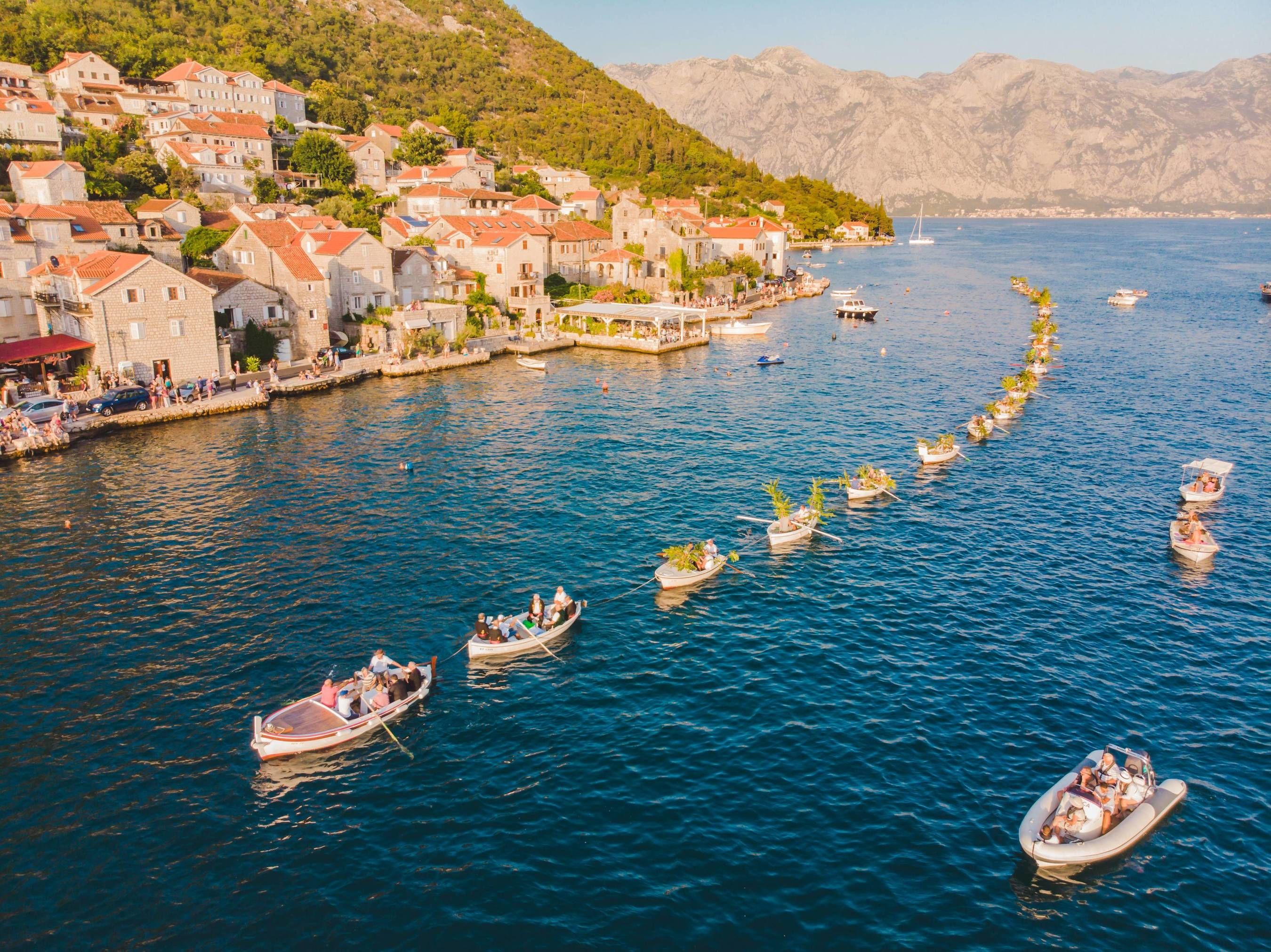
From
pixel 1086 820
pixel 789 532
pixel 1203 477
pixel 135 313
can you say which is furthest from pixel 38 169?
pixel 1203 477

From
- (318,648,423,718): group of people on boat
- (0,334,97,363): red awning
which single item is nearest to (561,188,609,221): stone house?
(0,334,97,363): red awning

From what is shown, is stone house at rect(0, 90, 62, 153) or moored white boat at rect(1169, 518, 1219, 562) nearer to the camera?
moored white boat at rect(1169, 518, 1219, 562)

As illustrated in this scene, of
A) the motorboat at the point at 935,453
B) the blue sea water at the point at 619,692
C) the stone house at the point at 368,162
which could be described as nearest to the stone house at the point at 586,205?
the stone house at the point at 368,162

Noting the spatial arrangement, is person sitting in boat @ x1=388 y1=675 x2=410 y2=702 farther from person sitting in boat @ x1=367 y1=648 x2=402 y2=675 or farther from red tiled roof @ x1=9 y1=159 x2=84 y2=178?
red tiled roof @ x1=9 y1=159 x2=84 y2=178

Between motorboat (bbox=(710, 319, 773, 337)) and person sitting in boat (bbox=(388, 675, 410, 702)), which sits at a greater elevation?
motorboat (bbox=(710, 319, 773, 337))

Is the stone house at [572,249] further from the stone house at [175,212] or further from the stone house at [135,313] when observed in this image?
the stone house at [135,313]

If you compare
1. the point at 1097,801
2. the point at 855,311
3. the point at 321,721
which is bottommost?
the point at 1097,801

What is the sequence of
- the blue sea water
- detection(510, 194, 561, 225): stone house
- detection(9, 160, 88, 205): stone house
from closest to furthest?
the blue sea water, detection(9, 160, 88, 205): stone house, detection(510, 194, 561, 225): stone house

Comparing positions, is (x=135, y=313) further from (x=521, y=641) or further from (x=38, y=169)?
(x=521, y=641)

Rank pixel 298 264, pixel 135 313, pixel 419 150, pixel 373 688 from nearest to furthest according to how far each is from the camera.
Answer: pixel 373 688, pixel 135 313, pixel 298 264, pixel 419 150
